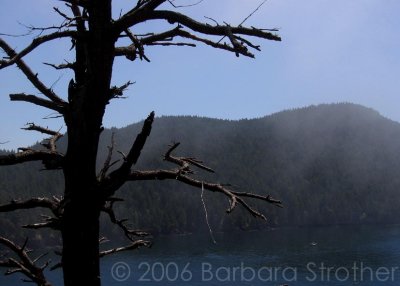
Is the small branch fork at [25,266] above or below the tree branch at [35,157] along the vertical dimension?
below

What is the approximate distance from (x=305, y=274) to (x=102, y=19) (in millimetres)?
108342

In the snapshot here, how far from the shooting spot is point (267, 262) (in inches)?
4734

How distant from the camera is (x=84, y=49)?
3639mm

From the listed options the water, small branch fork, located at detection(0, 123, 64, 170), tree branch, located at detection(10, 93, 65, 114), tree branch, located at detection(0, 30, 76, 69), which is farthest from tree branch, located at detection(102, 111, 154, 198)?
the water

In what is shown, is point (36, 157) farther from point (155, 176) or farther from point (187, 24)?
point (187, 24)

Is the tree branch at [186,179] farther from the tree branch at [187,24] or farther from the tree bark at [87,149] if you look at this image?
the tree branch at [187,24]

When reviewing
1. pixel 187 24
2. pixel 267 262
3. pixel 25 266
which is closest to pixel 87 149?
pixel 187 24

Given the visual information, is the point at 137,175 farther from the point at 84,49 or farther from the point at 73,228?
the point at 84,49

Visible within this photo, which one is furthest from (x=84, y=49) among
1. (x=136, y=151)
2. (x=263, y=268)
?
(x=263, y=268)

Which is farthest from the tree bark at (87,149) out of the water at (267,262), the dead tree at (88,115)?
the water at (267,262)

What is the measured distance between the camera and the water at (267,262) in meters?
100

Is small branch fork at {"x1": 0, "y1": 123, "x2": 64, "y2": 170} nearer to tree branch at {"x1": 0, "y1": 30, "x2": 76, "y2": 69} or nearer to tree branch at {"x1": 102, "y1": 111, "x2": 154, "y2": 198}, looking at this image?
tree branch at {"x1": 102, "y1": 111, "x2": 154, "y2": 198}

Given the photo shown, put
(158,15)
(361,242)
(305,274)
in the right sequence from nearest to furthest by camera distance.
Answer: (158,15) → (305,274) → (361,242)

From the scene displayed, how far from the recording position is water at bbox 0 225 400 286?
328ft
